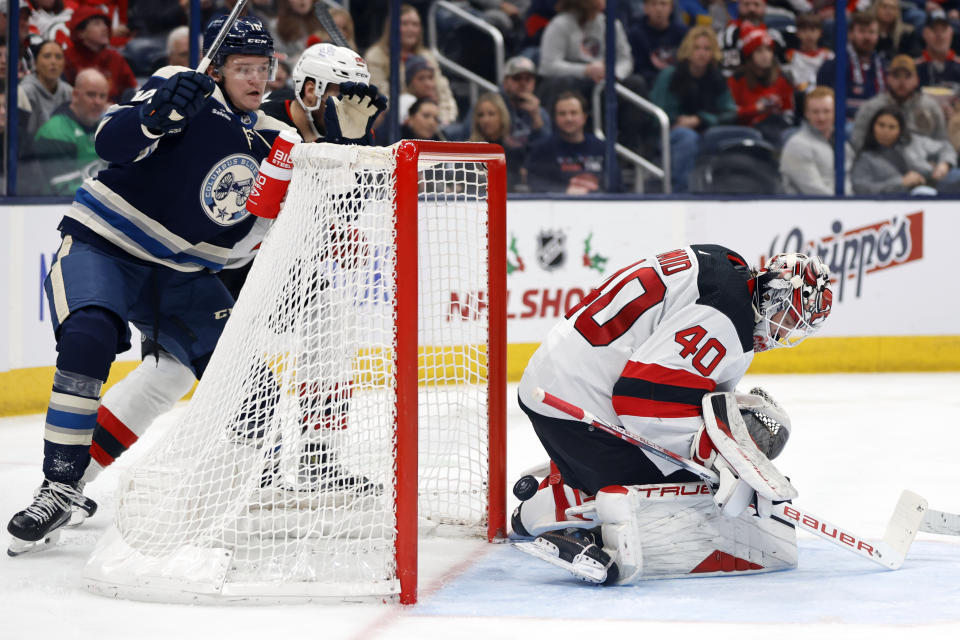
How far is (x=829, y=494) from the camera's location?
3.44 meters

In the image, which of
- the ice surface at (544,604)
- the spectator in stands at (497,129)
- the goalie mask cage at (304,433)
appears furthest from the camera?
the spectator in stands at (497,129)


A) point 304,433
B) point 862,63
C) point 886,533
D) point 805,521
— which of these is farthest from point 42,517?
point 862,63

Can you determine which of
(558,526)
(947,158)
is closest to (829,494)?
(558,526)

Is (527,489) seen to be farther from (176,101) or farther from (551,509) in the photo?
(176,101)

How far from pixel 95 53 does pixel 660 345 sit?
3.49 meters

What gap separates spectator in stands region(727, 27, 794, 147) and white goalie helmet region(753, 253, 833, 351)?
3.76 meters

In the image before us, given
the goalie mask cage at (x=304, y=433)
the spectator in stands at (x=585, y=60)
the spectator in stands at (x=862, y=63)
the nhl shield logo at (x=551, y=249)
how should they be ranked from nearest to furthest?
the goalie mask cage at (x=304, y=433) → the nhl shield logo at (x=551, y=249) → the spectator in stands at (x=585, y=60) → the spectator in stands at (x=862, y=63)

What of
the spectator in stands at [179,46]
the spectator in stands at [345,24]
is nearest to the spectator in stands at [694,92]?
the spectator in stands at [345,24]

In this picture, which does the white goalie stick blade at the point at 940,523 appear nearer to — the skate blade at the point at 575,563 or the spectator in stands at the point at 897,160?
the skate blade at the point at 575,563

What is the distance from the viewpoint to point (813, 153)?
616cm

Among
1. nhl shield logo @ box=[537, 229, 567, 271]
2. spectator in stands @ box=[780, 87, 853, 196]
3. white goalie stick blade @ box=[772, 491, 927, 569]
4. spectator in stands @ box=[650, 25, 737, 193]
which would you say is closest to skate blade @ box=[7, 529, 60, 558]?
white goalie stick blade @ box=[772, 491, 927, 569]

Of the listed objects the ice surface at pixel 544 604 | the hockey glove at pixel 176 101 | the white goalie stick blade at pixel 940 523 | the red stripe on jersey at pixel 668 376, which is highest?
the hockey glove at pixel 176 101

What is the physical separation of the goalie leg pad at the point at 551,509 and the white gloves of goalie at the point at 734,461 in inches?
12.8

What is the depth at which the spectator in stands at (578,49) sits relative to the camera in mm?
6023
